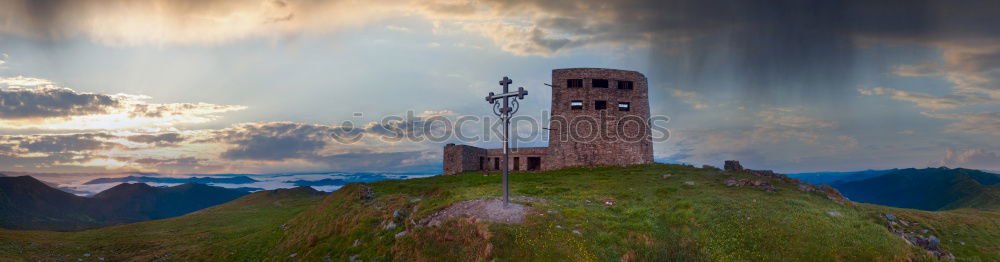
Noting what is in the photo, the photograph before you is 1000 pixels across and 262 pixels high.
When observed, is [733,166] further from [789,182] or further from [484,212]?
[484,212]

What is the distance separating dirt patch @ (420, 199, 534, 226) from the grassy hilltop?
653 millimetres

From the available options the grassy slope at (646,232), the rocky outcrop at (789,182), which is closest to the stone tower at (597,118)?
the rocky outcrop at (789,182)

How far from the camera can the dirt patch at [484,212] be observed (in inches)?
858

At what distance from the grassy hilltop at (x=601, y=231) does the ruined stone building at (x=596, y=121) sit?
35.1 ft

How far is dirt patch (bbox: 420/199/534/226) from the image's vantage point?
21797 millimetres

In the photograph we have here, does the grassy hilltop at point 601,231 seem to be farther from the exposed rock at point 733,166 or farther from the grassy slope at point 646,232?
the exposed rock at point 733,166

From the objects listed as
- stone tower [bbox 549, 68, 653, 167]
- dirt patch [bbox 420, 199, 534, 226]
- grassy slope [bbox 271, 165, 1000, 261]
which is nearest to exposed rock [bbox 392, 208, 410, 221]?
grassy slope [bbox 271, 165, 1000, 261]

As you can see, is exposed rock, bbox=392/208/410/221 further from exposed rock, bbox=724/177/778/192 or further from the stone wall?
the stone wall

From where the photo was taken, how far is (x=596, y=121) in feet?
193

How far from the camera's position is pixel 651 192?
33.8 meters

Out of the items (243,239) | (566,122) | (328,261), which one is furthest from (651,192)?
(243,239)

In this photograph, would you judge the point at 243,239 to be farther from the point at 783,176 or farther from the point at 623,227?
the point at 783,176

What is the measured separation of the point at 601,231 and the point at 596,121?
130 feet

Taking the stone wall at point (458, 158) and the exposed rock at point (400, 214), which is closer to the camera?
the exposed rock at point (400, 214)
